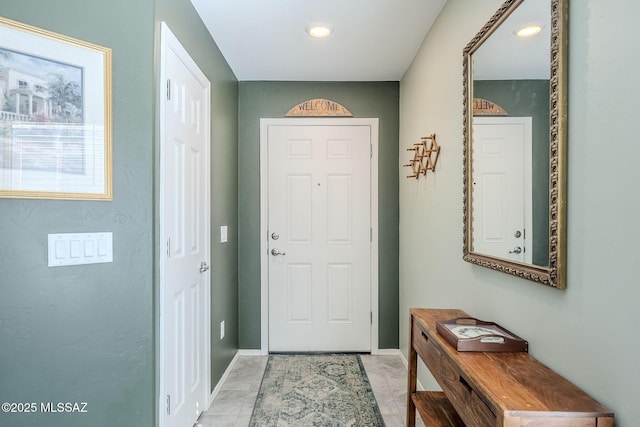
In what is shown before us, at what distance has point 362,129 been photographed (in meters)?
3.22

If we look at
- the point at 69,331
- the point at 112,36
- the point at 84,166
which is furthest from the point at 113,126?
the point at 69,331

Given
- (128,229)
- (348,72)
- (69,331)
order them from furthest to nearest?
(348,72) → (128,229) → (69,331)

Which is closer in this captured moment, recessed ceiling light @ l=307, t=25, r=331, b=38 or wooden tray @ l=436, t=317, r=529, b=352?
wooden tray @ l=436, t=317, r=529, b=352

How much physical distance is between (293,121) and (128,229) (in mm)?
2035

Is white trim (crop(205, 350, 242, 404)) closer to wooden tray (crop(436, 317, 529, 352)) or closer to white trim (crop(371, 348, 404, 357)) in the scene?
white trim (crop(371, 348, 404, 357))

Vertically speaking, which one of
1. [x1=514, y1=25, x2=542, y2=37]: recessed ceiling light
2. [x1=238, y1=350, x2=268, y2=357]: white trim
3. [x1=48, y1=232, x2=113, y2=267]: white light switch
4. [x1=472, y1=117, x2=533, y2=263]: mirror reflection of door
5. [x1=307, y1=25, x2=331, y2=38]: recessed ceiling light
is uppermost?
[x1=307, y1=25, x2=331, y2=38]: recessed ceiling light

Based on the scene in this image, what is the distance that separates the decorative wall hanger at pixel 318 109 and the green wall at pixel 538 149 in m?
2.04

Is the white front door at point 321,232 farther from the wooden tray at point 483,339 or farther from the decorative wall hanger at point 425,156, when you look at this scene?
the wooden tray at point 483,339

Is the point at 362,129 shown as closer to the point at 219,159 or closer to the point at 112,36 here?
the point at 219,159

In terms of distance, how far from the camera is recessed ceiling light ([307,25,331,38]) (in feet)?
7.43

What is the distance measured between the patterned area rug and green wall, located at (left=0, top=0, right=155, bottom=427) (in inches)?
36.5

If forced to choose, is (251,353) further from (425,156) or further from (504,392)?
(504,392)

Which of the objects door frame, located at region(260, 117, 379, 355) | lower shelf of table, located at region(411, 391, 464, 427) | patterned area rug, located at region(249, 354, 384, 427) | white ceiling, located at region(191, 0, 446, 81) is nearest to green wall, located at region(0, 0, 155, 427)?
white ceiling, located at region(191, 0, 446, 81)

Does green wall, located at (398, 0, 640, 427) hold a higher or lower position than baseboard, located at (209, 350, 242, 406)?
higher
